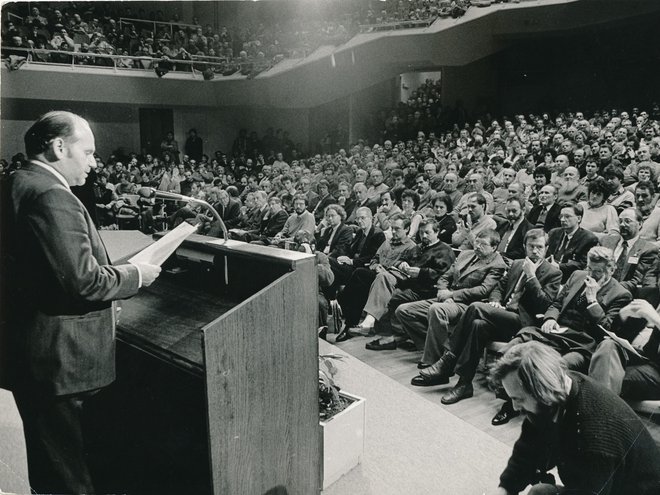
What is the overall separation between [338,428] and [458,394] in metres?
1.11

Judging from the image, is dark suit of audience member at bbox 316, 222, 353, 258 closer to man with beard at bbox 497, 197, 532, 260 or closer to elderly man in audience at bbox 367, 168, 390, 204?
man with beard at bbox 497, 197, 532, 260

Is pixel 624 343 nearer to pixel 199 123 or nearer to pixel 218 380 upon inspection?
pixel 218 380

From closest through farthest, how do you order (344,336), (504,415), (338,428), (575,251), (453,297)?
(338,428) → (504,415) → (453,297) → (575,251) → (344,336)

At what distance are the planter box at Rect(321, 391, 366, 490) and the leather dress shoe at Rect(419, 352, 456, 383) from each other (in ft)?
3.24

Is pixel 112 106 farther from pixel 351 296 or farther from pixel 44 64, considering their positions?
pixel 351 296

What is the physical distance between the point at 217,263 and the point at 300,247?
104 inches

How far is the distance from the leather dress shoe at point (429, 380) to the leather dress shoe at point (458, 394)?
0.16 meters

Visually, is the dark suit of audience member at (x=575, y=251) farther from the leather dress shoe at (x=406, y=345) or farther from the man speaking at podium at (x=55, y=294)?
the man speaking at podium at (x=55, y=294)

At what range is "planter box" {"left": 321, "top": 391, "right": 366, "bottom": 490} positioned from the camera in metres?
2.16

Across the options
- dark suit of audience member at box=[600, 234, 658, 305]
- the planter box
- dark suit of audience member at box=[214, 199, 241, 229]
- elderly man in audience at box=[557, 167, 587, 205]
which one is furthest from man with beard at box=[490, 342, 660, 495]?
dark suit of audience member at box=[214, 199, 241, 229]

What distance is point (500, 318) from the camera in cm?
320

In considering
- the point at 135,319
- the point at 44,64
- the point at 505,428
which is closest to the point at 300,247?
the point at 505,428

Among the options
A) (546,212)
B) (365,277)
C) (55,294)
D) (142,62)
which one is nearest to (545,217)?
(546,212)

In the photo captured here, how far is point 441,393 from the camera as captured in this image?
3162mm
